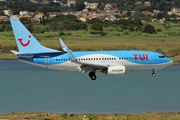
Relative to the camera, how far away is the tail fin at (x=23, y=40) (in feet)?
179

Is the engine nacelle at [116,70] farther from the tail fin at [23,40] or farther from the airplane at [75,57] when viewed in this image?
the tail fin at [23,40]

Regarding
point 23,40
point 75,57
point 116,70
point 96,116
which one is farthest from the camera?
point 23,40

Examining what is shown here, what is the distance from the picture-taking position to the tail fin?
5459 centimetres

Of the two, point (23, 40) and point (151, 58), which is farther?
point (151, 58)

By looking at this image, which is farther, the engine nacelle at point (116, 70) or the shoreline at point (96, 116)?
the engine nacelle at point (116, 70)

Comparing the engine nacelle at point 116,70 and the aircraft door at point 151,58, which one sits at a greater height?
the aircraft door at point 151,58

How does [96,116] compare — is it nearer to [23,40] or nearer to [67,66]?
[67,66]

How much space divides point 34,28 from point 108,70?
328ft

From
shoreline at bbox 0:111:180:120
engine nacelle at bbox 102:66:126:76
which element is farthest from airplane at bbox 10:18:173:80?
shoreline at bbox 0:111:180:120

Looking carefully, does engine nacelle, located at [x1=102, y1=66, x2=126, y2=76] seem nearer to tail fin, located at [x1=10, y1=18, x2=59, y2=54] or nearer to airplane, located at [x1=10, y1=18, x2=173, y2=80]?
airplane, located at [x1=10, y1=18, x2=173, y2=80]

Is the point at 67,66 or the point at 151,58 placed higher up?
the point at 151,58

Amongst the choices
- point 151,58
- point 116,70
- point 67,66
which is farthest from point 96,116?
point 151,58

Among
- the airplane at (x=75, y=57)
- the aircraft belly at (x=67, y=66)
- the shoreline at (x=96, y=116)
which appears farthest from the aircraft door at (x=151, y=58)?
the shoreline at (x=96, y=116)

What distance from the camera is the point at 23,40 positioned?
55062 millimetres
